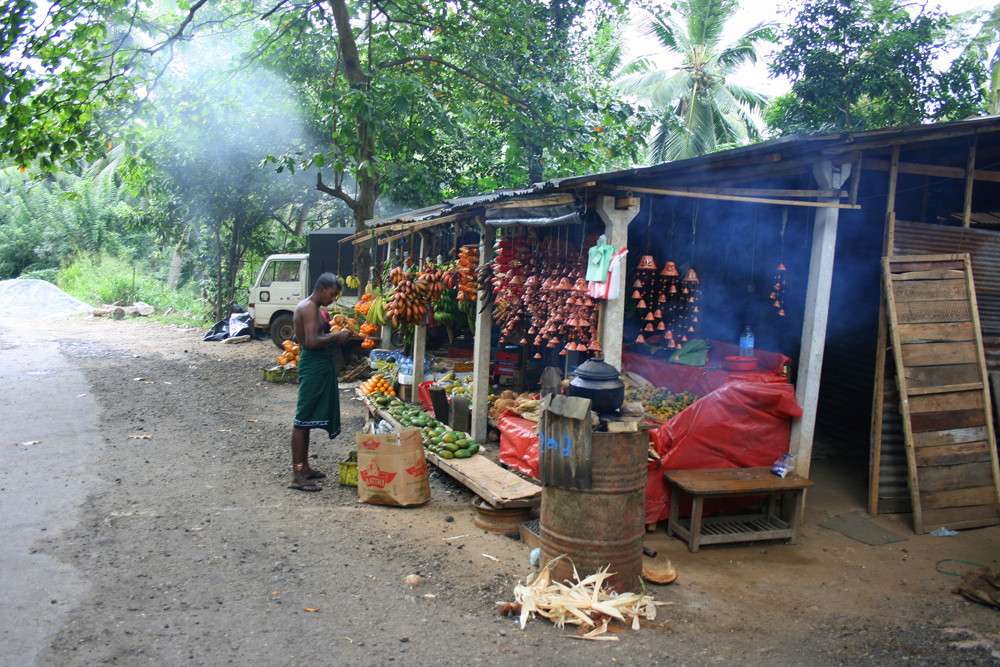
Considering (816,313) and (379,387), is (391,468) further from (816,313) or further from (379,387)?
(816,313)

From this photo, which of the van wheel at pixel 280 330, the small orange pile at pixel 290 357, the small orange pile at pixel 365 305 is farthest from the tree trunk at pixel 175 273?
the small orange pile at pixel 365 305

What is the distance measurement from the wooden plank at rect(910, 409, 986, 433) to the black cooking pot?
2.94 meters

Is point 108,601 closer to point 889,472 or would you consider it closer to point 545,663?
point 545,663

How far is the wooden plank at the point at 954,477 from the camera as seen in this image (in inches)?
210

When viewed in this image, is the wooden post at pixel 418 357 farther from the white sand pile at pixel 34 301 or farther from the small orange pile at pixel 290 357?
the white sand pile at pixel 34 301

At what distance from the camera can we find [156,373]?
1218 centimetres

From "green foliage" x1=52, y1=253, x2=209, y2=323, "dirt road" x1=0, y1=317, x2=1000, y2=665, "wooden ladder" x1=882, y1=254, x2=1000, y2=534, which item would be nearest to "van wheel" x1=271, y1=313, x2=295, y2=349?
"green foliage" x1=52, y1=253, x2=209, y2=323

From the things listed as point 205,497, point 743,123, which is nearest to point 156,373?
point 205,497

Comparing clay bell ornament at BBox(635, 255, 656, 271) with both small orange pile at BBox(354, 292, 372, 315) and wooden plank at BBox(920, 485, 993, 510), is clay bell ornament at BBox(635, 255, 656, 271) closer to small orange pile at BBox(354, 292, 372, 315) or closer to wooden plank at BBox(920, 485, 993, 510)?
wooden plank at BBox(920, 485, 993, 510)

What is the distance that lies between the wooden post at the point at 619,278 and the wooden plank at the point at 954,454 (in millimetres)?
2659

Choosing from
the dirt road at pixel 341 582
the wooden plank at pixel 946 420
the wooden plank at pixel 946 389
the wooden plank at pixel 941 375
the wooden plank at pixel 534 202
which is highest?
the wooden plank at pixel 534 202

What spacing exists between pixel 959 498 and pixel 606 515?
3437 mm

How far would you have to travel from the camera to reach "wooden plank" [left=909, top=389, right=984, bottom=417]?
539cm

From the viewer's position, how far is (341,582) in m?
4.20
